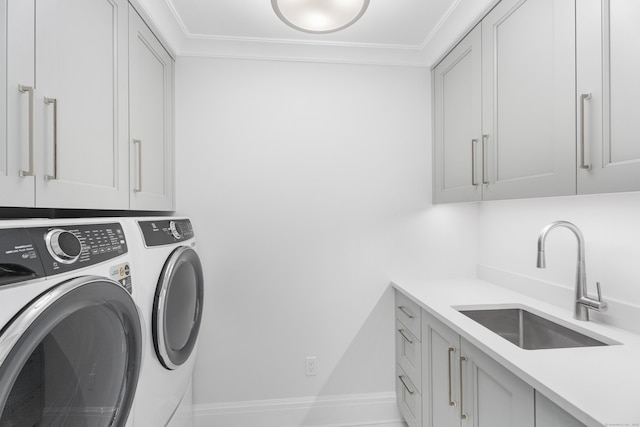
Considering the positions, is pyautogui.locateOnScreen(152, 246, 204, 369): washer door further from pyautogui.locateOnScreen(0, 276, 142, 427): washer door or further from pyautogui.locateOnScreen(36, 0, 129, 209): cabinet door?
pyautogui.locateOnScreen(36, 0, 129, 209): cabinet door

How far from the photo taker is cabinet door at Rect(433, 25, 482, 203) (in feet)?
5.74

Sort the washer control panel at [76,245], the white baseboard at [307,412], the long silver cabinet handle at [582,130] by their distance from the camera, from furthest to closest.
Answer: the white baseboard at [307,412], the long silver cabinet handle at [582,130], the washer control panel at [76,245]

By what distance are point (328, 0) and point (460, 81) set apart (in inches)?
37.6

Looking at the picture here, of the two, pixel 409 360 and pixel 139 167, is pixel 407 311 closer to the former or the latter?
pixel 409 360

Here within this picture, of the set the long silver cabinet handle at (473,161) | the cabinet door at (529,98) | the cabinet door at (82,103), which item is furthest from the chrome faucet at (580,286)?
the cabinet door at (82,103)

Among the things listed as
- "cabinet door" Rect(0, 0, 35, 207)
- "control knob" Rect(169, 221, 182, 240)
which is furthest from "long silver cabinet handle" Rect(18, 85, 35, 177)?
"control knob" Rect(169, 221, 182, 240)

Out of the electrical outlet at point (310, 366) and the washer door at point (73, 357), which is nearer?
the washer door at point (73, 357)

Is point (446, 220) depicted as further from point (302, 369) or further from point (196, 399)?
point (196, 399)

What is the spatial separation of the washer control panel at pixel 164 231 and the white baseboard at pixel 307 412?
1138 mm

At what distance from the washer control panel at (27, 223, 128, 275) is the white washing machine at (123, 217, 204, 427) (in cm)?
13

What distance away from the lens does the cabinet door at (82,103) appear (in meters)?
0.98

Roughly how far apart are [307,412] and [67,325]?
1.77m

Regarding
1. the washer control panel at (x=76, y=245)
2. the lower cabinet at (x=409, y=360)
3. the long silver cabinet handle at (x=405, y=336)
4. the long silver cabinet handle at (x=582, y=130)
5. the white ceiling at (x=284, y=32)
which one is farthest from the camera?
the long silver cabinet handle at (x=405, y=336)

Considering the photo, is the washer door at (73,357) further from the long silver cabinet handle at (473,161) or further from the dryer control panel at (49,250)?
the long silver cabinet handle at (473,161)
